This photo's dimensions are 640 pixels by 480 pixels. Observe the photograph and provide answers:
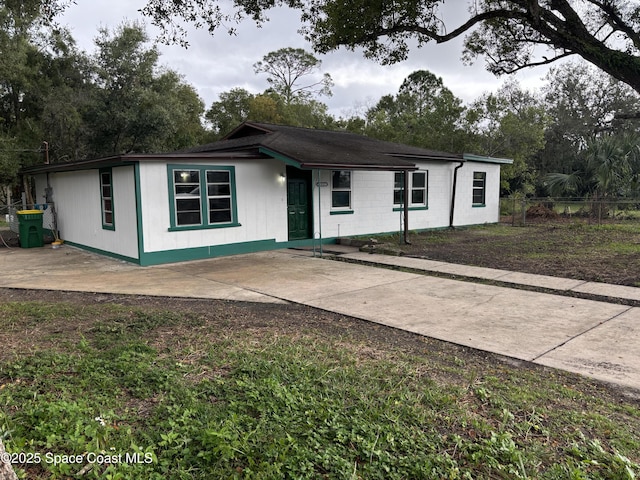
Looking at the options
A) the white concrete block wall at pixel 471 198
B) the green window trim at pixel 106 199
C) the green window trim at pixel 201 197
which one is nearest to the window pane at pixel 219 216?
the green window trim at pixel 201 197

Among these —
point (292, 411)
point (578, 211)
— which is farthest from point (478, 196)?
point (292, 411)

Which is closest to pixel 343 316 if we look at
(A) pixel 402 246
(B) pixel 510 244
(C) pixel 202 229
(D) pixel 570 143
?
(C) pixel 202 229

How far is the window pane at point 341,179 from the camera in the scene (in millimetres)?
13211

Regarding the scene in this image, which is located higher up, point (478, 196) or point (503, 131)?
point (503, 131)

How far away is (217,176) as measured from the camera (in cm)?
1070

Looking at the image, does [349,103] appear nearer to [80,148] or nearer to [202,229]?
[80,148]

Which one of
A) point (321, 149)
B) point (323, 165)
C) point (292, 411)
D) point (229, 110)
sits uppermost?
point (229, 110)

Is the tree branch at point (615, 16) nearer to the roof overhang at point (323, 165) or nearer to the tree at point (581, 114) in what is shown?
the roof overhang at point (323, 165)

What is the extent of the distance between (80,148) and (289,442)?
2345cm

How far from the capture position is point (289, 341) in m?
4.74

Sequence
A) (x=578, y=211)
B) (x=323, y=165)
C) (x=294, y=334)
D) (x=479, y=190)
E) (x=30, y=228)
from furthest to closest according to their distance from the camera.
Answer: (x=578, y=211) < (x=479, y=190) < (x=30, y=228) < (x=323, y=165) < (x=294, y=334)

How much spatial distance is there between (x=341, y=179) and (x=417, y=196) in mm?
3407

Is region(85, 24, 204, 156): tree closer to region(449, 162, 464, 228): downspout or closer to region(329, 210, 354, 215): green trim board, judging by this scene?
region(329, 210, 354, 215): green trim board

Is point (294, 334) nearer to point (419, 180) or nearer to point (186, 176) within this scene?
point (186, 176)
